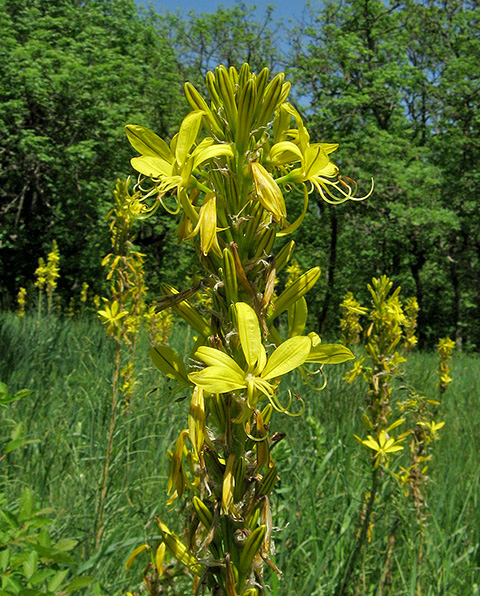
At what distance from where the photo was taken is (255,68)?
21609 mm

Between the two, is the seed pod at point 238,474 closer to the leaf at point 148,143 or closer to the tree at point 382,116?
the leaf at point 148,143

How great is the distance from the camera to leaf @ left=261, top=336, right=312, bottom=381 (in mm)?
962

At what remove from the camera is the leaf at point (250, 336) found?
94 cm

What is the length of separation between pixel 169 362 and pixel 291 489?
203 cm

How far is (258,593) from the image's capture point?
98cm

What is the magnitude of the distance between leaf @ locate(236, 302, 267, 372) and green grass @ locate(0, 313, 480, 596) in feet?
0.86

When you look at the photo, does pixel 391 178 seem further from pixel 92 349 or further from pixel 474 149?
pixel 92 349

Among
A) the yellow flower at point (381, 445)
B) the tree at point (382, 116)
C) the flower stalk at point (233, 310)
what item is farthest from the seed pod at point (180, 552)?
the tree at point (382, 116)

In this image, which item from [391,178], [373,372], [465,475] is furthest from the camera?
[391,178]

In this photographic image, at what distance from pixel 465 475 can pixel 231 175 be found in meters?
3.40

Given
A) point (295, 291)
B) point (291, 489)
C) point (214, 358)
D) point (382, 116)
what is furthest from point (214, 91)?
point (382, 116)

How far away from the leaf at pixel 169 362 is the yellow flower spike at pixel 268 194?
0.38m

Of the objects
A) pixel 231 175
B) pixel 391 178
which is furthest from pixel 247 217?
pixel 391 178

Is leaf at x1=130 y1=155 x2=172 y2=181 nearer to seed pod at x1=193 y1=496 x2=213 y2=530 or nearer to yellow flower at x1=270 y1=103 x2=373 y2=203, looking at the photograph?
yellow flower at x1=270 y1=103 x2=373 y2=203
